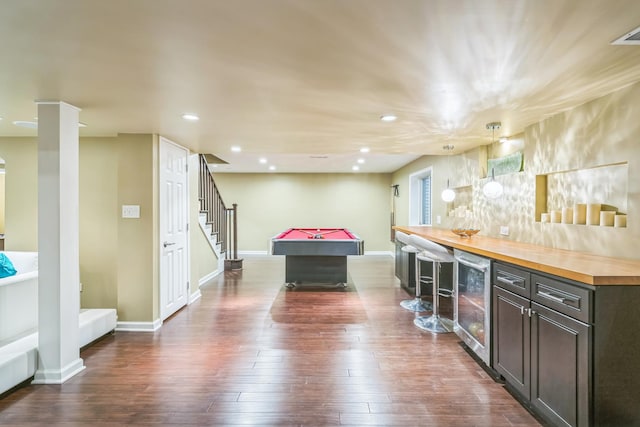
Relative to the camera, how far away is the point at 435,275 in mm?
3740

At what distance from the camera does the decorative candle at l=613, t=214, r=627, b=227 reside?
2.35 m

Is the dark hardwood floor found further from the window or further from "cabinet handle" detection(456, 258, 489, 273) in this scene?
the window

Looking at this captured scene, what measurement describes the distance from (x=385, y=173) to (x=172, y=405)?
832 cm

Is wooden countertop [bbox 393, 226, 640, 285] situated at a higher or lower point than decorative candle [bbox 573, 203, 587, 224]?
lower

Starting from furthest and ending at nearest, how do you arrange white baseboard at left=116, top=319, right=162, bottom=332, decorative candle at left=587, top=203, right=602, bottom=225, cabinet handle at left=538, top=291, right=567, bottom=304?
white baseboard at left=116, top=319, right=162, bottom=332
decorative candle at left=587, top=203, right=602, bottom=225
cabinet handle at left=538, top=291, right=567, bottom=304

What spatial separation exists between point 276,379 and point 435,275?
6.86 feet

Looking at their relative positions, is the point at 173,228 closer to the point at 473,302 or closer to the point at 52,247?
the point at 52,247

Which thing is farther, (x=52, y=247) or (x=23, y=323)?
(x=23, y=323)

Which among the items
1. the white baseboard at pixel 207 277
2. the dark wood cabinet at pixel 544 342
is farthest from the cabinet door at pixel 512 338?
the white baseboard at pixel 207 277

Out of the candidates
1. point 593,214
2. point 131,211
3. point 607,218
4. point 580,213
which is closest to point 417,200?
point 580,213

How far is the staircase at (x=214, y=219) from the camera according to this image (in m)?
6.25

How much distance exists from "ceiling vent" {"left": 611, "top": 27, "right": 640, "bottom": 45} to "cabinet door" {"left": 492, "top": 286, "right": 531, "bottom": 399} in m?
1.54

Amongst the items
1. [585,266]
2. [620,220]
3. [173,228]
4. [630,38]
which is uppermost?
[630,38]

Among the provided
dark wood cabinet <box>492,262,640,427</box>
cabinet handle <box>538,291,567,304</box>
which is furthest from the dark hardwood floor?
cabinet handle <box>538,291,567,304</box>
